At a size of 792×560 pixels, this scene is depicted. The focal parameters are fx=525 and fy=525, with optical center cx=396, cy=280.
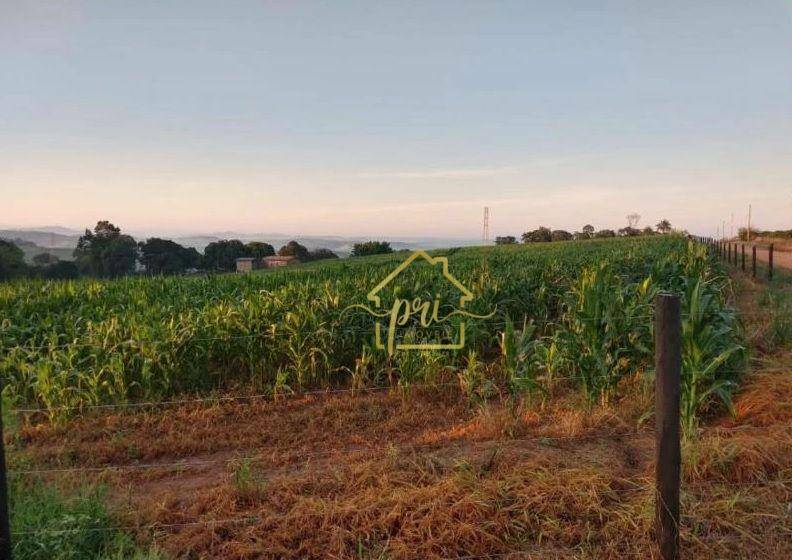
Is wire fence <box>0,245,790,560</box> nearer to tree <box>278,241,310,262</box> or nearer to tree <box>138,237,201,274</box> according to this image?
tree <box>138,237,201,274</box>

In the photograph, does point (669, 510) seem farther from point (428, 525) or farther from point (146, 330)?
point (146, 330)

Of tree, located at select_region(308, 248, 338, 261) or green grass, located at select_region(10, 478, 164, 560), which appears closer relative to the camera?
green grass, located at select_region(10, 478, 164, 560)

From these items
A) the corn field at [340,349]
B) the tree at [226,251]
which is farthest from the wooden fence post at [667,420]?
the tree at [226,251]

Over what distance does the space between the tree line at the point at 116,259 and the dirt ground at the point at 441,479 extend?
1197 centimetres

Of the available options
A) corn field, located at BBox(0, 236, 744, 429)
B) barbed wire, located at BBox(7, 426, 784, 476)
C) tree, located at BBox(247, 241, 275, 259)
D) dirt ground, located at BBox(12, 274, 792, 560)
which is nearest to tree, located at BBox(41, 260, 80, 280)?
corn field, located at BBox(0, 236, 744, 429)

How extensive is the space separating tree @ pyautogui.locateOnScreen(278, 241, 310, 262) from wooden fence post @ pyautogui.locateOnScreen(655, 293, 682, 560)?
42256 mm

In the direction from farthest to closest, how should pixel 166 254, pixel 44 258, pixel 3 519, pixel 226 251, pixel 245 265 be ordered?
pixel 226 251 < pixel 166 254 < pixel 245 265 < pixel 44 258 < pixel 3 519

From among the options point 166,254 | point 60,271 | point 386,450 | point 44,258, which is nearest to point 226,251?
point 166,254

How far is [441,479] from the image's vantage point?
398 cm

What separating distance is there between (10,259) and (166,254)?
1315 centimetres

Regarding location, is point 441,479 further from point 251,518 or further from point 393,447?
point 251,518

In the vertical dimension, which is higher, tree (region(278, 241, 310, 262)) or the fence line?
tree (region(278, 241, 310, 262))

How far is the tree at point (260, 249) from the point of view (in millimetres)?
43812

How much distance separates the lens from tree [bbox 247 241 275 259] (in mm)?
43812
